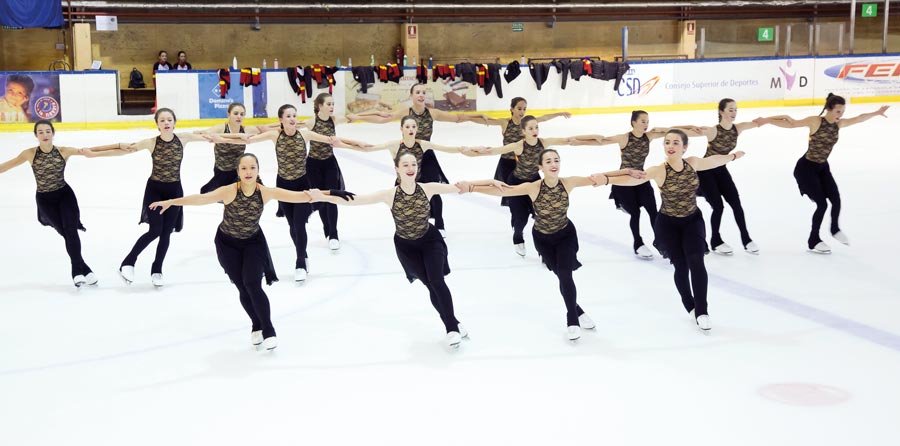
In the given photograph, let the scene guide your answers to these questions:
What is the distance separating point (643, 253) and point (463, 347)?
117 inches

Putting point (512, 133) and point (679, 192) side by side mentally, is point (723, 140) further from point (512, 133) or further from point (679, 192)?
point (679, 192)

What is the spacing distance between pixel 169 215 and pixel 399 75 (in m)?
13.4

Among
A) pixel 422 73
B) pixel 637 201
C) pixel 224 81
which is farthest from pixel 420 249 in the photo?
pixel 422 73

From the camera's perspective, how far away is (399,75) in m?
20.8

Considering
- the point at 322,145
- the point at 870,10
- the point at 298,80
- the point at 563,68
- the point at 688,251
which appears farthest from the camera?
the point at 870,10

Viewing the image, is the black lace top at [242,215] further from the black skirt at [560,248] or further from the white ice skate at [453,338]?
the black skirt at [560,248]

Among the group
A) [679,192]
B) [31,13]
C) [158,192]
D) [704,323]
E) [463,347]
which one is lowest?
[463,347]

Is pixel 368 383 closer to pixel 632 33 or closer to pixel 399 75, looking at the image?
pixel 399 75

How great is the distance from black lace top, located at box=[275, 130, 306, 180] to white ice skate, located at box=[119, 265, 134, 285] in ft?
4.88

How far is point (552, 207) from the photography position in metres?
6.12

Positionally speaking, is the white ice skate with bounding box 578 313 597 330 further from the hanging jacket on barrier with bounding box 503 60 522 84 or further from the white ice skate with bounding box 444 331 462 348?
the hanging jacket on barrier with bounding box 503 60 522 84

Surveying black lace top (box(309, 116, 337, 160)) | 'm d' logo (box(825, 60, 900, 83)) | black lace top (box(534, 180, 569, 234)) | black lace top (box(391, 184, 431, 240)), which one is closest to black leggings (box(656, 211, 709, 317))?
black lace top (box(534, 180, 569, 234))

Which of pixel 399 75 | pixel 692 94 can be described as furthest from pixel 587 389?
pixel 692 94

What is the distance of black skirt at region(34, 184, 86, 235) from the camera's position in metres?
7.59
